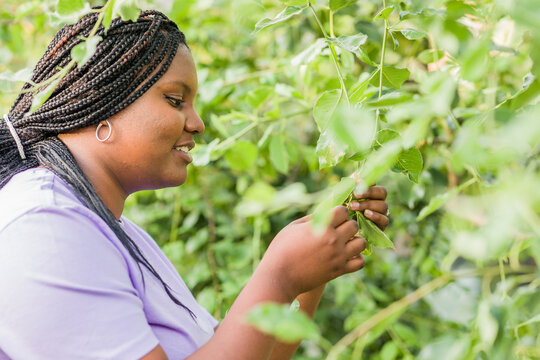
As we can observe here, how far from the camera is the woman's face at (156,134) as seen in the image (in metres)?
0.86

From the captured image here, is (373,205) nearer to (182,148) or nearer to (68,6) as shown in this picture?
(182,148)

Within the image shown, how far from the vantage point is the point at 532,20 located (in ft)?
1.12

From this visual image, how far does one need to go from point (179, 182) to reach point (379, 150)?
0.52m

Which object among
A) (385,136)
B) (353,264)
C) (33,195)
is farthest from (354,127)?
(33,195)

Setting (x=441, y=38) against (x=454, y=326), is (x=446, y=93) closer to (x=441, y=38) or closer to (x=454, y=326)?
(x=441, y=38)

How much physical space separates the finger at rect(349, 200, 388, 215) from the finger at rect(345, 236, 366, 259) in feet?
0.19

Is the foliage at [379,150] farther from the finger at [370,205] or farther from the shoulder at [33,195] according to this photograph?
the shoulder at [33,195]

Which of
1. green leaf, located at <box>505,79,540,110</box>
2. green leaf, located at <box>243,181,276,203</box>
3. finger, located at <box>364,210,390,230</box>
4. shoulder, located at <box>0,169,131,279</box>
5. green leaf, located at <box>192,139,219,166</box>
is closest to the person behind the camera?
green leaf, located at <box>243,181,276,203</box>

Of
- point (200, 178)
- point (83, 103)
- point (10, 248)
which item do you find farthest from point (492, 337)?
point (200, 178)

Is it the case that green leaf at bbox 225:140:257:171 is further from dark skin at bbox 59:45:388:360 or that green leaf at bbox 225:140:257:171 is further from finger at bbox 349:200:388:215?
finger at bbox 349:200:388:215

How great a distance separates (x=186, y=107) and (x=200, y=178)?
2.69ft

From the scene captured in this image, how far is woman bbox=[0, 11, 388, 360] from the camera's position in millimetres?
670

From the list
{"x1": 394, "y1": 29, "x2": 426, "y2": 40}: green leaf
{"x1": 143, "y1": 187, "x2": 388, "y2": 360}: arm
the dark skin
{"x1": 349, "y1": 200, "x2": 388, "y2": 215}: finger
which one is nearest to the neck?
the dark skin

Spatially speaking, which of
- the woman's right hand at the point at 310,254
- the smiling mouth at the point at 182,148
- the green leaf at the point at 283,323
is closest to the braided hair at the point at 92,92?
the smiling mouth at the point at 182,148
